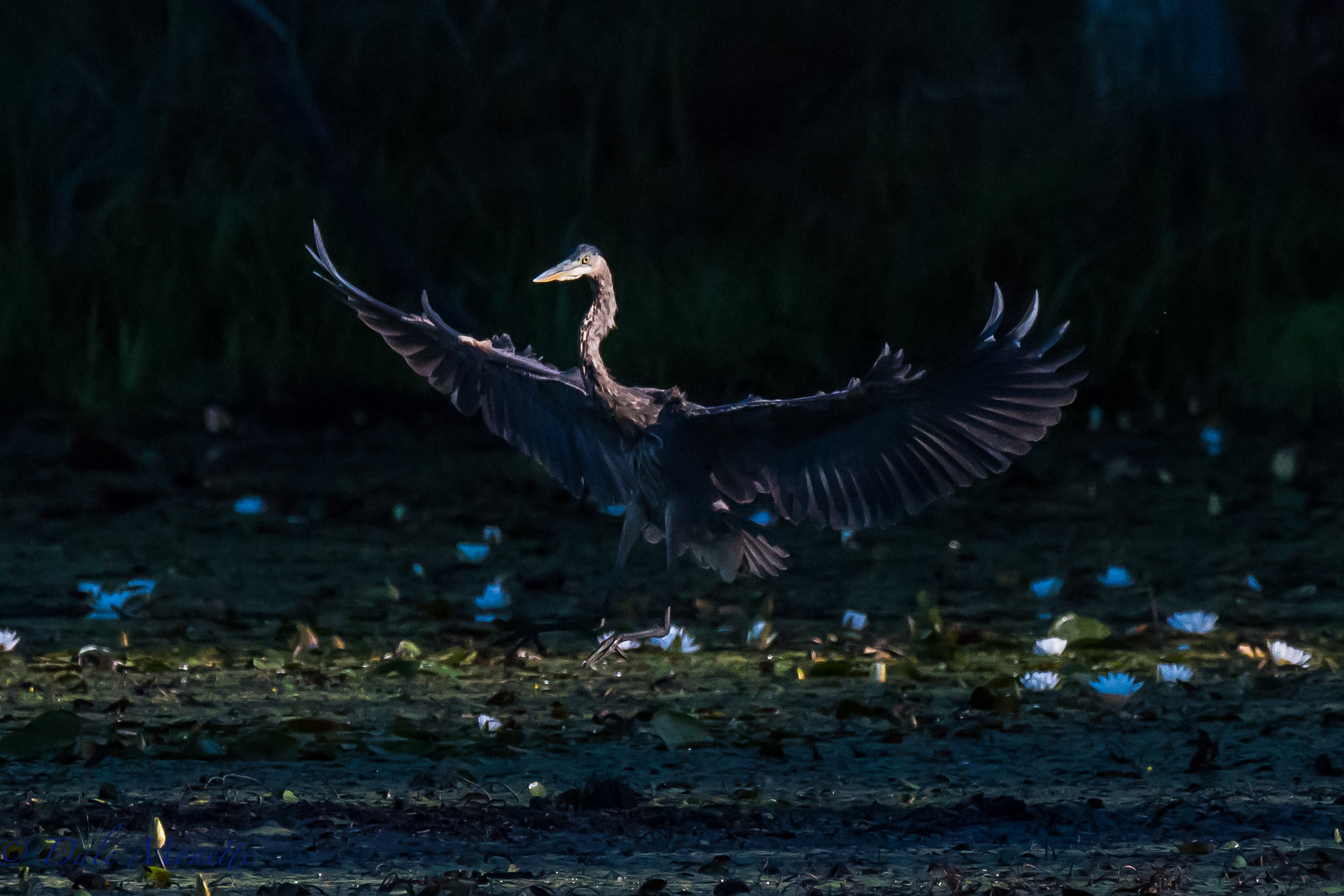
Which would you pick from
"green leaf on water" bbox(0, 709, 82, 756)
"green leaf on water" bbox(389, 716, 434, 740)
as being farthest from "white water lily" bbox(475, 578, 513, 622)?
"green leaf on water" bbox(0, 709, 82, 756)

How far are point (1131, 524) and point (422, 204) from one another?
11.0 ft

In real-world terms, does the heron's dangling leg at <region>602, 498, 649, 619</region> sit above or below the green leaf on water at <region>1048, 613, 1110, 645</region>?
above

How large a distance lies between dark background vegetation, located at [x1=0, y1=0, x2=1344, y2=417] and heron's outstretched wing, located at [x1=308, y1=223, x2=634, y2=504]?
255cm

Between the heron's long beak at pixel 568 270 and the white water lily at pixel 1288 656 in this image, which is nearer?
the heron's long beak at pixel 568 270

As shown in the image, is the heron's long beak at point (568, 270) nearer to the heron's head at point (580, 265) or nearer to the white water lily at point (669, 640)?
the heron's head at point (580, 265)

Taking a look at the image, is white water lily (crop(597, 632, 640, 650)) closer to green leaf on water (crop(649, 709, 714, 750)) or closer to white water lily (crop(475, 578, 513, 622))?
white water lily (crop(475, 578, 513, 622))

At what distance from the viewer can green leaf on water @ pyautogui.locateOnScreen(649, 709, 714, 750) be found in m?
3.35

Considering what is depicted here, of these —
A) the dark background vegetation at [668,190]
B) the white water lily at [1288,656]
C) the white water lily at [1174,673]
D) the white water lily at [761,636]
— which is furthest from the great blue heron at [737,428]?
the dark background vegetation at [668,190]

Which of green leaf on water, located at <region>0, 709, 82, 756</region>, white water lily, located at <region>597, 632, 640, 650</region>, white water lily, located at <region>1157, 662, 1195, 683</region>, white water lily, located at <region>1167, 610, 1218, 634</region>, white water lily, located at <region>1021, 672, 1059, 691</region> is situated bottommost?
green leaf on water, located at <region>0, 709, 82, 756</region>

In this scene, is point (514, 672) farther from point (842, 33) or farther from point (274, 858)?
point (842, 33)

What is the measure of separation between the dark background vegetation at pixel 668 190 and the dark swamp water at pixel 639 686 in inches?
29.9

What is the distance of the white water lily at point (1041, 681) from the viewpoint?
366cm

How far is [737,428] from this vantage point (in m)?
3.55

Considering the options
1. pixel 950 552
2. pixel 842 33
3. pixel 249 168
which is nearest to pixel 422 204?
pixel 249 168
